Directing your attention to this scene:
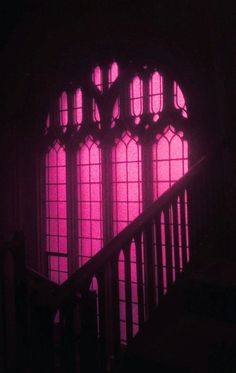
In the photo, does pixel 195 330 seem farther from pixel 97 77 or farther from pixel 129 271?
pixel 97 77

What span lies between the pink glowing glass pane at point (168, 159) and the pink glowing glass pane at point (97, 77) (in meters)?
1.13

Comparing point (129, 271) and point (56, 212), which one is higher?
point (56, 212)

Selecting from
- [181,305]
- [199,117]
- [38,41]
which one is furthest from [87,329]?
[38,41]

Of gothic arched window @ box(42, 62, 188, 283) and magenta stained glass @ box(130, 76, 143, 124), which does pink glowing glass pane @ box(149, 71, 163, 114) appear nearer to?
gothic arched window @ box(42, 62, 188, 283)

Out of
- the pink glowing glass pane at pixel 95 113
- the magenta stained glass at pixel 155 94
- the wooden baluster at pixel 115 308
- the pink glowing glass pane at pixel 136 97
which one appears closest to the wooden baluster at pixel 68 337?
the wooden baluster at pixel 115 308

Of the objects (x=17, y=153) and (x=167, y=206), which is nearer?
(x=167, y=206)

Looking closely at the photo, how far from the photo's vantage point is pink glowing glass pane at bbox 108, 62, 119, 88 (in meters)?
5.27

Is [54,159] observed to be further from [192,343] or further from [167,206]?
[192,343]

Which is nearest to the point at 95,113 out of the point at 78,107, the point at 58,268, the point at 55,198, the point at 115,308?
the point at 78,107

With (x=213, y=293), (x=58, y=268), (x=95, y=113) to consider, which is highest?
(x=95, y=113)

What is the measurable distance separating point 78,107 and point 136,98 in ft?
3.04

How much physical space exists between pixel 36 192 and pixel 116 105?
5.63 feet

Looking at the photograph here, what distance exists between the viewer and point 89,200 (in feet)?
18.2

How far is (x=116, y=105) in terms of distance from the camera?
5.30m
